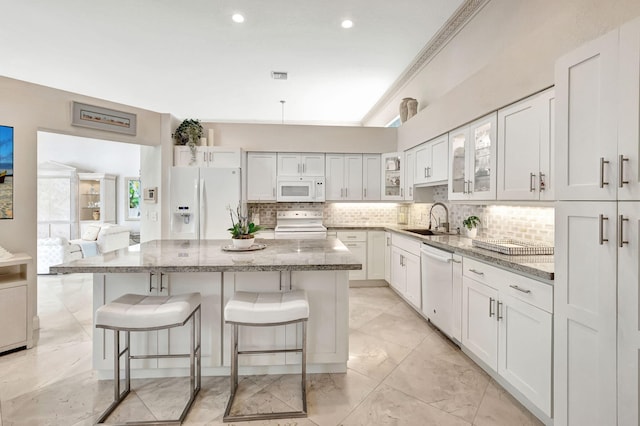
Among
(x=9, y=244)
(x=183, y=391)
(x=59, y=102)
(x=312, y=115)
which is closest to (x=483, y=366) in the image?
(x=183, y=391)

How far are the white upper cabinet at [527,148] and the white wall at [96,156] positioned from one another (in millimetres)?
7511

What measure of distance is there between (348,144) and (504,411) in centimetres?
399

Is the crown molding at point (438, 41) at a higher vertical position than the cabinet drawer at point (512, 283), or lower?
Answer: higher

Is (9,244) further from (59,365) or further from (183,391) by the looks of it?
(183,391)

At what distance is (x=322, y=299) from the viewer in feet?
7.77

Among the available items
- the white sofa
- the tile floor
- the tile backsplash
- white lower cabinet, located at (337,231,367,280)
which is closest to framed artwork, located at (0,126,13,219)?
the tile floor

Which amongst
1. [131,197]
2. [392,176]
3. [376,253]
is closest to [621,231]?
[376,253]

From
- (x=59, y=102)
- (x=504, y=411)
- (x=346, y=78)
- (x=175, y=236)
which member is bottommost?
(x=504, y=411)

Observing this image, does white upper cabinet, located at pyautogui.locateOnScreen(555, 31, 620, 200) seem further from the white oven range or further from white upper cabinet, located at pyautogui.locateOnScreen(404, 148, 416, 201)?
the white oven range

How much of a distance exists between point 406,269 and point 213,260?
264cm

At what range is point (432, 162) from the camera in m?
3.85

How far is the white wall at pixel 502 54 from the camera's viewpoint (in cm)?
172

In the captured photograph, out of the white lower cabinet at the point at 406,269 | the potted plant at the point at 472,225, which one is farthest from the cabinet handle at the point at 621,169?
the white lower cabinet at the point at 406,269

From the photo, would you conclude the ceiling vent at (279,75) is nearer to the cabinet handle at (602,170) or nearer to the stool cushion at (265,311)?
the stool cushion at (265,311)
